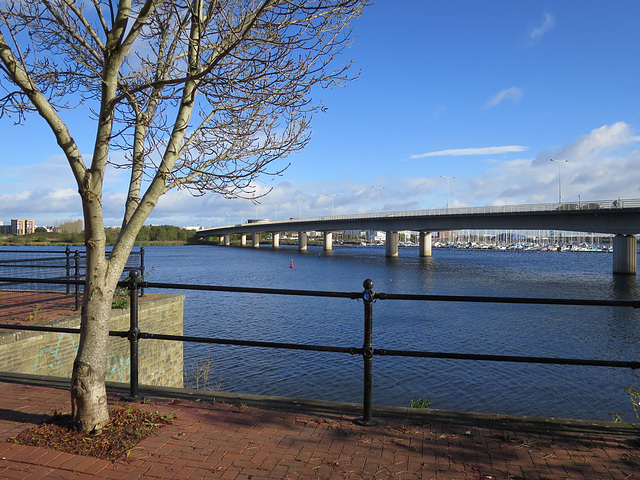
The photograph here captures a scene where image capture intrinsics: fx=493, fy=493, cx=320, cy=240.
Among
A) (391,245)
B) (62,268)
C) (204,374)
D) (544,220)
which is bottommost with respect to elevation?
(204,374)

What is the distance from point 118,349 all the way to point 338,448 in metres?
7.32

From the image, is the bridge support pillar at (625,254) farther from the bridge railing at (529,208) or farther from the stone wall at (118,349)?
the stone wall at (118,349)

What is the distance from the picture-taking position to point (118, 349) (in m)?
9.83

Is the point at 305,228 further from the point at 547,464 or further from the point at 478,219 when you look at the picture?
the point at 547,464

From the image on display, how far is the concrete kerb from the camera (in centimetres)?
421

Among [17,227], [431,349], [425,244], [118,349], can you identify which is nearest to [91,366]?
[118,349]

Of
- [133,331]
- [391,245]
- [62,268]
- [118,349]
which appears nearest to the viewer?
[133,331]

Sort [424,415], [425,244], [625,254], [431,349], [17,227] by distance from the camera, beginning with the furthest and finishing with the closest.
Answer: [17,227]
[425,244]
[625,254]
[431,349]
[424,415]

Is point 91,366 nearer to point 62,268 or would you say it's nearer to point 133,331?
point 133,331

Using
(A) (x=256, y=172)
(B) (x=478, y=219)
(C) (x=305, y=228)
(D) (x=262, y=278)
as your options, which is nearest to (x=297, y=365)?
(A) (x=256, y=172)

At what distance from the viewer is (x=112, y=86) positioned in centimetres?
418

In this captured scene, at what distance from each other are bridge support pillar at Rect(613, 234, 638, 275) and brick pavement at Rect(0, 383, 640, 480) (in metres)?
49.1

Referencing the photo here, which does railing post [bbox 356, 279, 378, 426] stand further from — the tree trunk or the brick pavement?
the tree trunk

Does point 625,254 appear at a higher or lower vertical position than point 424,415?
lower
